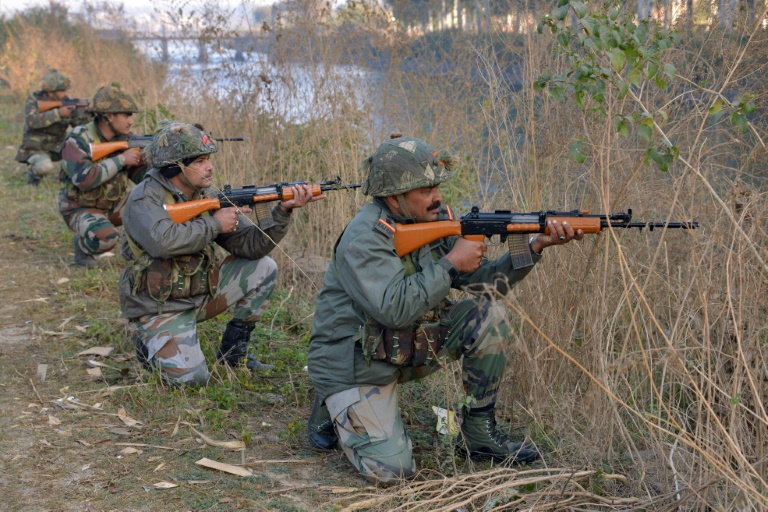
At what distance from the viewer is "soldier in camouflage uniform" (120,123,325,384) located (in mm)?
4500

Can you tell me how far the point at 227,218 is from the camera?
15.1 ft

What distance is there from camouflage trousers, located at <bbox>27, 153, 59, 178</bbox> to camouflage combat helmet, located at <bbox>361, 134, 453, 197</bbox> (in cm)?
761

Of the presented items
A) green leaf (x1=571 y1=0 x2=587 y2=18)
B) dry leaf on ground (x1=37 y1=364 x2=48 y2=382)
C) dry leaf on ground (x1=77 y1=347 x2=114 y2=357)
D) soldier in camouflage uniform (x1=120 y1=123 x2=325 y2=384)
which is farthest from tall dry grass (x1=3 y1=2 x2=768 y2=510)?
dry leaf on ground (x1=37 y1=364 x2=48 y2=382)

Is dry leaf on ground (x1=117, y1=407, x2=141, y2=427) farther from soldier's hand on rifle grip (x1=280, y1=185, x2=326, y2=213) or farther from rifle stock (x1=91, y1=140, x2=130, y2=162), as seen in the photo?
rifle stock (x1=91, y1=140, x2=130, y2=162)

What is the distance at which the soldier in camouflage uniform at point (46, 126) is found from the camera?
998 cm

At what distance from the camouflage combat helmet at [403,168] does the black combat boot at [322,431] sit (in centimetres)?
110

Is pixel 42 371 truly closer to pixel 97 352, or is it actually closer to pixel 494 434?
pixel 97 352

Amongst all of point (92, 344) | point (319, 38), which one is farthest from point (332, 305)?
point (319, 38)

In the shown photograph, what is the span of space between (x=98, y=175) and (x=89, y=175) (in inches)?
2.9

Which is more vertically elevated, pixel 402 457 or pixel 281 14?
pixel 281 14

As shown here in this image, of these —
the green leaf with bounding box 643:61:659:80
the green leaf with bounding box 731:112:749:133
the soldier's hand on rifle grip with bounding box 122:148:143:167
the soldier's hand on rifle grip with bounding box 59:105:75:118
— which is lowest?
the soldier's hand on rifle grip with bounding box 122:148:143:167

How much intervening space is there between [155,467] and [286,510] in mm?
747

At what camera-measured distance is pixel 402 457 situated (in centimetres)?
356

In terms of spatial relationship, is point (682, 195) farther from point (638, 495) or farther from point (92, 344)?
point (92, 344)
